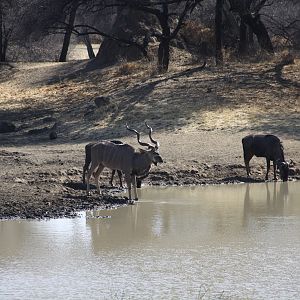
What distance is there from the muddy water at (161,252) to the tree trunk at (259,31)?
16.7m

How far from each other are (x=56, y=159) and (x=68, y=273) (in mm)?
9774

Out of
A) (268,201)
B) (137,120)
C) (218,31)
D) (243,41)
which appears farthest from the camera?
(243,41)

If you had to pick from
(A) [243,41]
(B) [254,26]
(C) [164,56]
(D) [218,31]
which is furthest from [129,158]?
(A) [243,41]

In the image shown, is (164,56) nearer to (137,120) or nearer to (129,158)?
(137,120)

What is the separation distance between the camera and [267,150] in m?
20.5

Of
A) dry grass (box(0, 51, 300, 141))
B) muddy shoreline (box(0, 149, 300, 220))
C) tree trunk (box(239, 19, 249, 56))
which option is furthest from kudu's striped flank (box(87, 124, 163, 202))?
tree trunk (box(239, 19, 249, 56))

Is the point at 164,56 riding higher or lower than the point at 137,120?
higher

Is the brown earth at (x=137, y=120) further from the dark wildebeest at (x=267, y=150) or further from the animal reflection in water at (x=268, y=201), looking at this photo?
the animal reflection in water at (x=268, y=201)

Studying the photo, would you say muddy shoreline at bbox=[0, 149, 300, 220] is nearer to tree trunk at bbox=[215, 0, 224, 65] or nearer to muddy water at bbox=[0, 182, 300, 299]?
muddy water at bbox=[0, 182, 300, 299]

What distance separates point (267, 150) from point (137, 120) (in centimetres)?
700

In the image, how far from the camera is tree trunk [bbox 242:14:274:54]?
33.4 m

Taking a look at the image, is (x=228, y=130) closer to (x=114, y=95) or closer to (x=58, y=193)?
(x=114, y=95)

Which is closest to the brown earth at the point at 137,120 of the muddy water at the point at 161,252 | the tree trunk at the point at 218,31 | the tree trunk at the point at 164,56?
the tree trunk at the point at 164,56

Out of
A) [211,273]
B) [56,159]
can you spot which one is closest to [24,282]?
[211,273]
